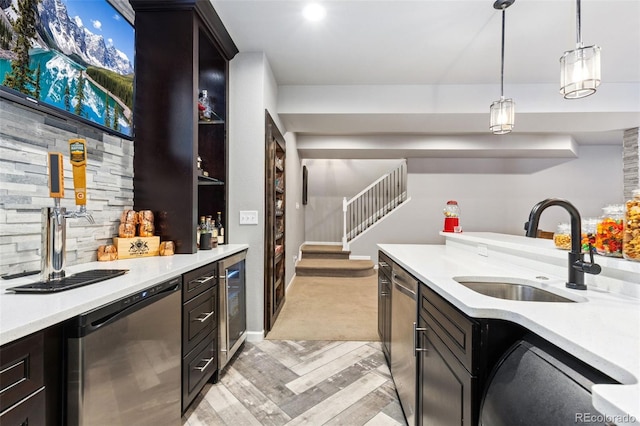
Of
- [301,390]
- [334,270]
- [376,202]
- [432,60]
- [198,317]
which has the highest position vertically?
[432,60]

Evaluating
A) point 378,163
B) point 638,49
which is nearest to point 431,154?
point 378,163

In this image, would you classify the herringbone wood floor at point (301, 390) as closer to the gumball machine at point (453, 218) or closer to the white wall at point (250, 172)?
the white wall at point (250, 172)

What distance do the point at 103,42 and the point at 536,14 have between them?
312cm

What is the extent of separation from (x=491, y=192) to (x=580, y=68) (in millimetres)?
5463

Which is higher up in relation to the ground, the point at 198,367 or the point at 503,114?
the point at 503,114

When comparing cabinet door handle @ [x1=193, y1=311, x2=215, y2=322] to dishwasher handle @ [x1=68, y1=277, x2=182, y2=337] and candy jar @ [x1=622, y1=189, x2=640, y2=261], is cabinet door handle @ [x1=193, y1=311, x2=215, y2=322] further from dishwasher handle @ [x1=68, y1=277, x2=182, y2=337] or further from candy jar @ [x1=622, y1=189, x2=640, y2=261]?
candy jar @ [x1=622, y1=189, x2=640, y2=261]

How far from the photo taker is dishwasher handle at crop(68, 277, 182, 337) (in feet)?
3.16

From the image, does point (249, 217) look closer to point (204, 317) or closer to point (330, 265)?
point (204, 317)

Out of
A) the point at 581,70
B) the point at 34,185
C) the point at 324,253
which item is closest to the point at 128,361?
the point at 34,185

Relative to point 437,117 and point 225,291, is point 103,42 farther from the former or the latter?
point 437,117

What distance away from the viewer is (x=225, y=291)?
2162 mm

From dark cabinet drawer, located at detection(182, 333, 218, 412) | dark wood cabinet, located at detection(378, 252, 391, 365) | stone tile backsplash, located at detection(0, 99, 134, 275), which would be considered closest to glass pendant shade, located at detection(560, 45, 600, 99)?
dark wood cabinet, located at detection(378, 252, 391, 365)

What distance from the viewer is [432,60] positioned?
295 cm

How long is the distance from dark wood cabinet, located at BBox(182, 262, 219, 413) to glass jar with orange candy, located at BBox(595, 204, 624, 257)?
2029 millimetres
